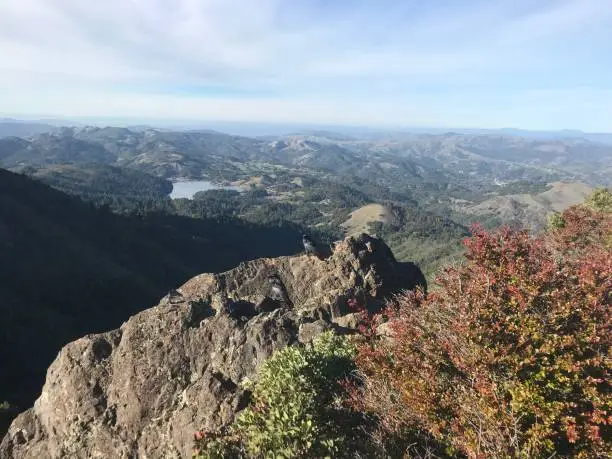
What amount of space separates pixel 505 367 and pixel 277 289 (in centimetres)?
1733

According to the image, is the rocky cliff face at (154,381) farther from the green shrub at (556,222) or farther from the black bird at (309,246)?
the green shrub at (556,222)

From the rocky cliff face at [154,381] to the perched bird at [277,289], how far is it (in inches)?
374

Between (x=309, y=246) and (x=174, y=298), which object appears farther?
(x=309, y=246)

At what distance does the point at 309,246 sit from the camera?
86.8ft

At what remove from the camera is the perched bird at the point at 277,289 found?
24.5 m

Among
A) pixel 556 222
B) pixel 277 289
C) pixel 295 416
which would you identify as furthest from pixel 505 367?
pixel 556 222

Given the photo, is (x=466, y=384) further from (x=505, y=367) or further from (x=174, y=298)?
(x=174, y=298)

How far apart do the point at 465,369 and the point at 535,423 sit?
1477mm

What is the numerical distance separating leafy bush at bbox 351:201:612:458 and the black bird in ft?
50.3

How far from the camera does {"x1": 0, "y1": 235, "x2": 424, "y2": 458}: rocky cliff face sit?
1127 centimetres

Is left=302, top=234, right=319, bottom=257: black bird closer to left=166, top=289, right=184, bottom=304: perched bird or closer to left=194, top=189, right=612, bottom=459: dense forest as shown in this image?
left=166, top=289, right=184, bottom=304: perched bird

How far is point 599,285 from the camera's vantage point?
1062cm

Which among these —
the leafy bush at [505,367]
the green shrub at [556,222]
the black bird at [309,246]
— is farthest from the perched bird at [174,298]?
the green shrub at [556,222]

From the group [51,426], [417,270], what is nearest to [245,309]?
[51,426]
